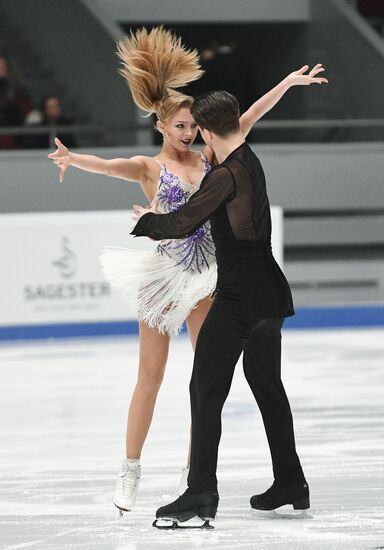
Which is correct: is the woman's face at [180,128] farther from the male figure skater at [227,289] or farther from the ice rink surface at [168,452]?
the ice rink surface at [168,452]

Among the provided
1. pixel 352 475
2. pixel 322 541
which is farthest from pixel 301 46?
pixel 322 541

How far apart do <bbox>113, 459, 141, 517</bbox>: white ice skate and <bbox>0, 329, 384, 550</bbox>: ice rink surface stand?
0.17 ft

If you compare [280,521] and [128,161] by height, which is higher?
[128,161]

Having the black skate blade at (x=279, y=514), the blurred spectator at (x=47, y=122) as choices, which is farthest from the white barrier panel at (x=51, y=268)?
the black skate blade at (x=279, y=514)

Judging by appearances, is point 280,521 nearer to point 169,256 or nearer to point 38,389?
point 169,256

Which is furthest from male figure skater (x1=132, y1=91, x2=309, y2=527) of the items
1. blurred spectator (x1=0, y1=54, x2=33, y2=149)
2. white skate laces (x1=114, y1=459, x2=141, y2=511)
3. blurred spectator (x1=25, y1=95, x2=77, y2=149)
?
blurred spectator (x1=25, y1=95, x2=77, y2=149)

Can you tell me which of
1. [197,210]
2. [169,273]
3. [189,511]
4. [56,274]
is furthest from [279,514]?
[56,274]

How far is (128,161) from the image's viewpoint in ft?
14.3

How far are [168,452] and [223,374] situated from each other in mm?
1573

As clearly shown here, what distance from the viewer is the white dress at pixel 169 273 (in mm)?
4297

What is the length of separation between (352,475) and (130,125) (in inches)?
316

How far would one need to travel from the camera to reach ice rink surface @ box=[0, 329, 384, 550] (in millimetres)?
3982

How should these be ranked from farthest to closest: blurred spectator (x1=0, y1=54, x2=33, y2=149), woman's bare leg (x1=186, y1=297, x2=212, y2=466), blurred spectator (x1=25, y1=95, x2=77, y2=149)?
blurred spectator (x1=25, y1=95, x2=77, y2=149)
blurred spectator (x1=0, y1=54, x2=33, y2=149)
woman's bare leg (x1=186, y1=297, x2=212, y2=466)

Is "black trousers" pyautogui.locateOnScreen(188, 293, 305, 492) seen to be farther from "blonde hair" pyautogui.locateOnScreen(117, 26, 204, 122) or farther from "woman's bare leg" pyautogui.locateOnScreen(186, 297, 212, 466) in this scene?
"blonde hair" pyautogui.locateOnScreen(117, 26, 204, 122)
